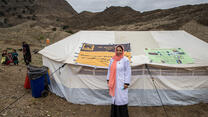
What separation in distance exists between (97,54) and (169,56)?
7.41 feet

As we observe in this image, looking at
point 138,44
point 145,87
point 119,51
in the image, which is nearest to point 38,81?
point 119,51

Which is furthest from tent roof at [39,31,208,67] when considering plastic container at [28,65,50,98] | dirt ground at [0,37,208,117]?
dirt ground at [0,37,208,117]

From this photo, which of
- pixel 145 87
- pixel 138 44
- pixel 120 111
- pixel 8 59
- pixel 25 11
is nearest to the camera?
pixel 120 111

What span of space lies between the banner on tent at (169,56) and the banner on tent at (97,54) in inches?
28.1

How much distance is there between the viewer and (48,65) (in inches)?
210

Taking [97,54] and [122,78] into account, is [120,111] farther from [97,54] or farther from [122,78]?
[97,54]

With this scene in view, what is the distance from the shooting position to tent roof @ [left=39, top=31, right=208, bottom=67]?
4.43 metres

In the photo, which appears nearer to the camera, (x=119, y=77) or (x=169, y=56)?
(x=119, y=77)

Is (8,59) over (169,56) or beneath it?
beneath

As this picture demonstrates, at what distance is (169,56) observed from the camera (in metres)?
4.49

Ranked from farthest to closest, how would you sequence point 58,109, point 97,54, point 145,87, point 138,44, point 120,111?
point 138,44, point 97,54, point 145,87, point 58,109, point 120,111

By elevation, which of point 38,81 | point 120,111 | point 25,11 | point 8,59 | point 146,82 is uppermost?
point 25,11

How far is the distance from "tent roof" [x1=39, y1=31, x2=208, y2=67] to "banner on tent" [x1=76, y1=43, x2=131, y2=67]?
0.17m

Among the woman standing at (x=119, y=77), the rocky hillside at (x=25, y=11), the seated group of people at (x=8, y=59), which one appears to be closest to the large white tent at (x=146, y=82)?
the woman standing at (x=119, y=77)
